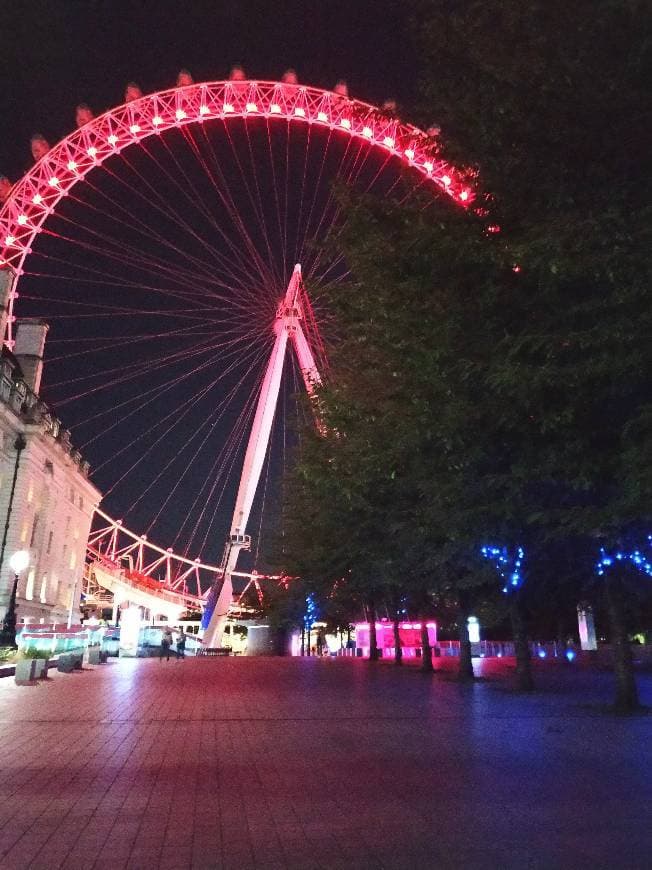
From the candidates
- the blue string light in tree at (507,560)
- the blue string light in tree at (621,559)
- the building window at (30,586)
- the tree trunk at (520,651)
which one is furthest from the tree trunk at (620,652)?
the building window at (30,586)

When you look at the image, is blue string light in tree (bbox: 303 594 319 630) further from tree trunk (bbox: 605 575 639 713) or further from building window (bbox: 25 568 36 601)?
tree trunk (bbox: 605 575 639 713)

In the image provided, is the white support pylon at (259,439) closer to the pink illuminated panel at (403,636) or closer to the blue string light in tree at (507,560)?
the pink illuminated panel at (403,636)

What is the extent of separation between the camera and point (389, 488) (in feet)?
52.1

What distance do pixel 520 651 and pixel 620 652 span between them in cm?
564

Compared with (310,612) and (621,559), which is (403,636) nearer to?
(310,612)

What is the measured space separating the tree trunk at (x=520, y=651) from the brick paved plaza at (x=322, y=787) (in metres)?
5.08

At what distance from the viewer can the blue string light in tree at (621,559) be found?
1404 cm

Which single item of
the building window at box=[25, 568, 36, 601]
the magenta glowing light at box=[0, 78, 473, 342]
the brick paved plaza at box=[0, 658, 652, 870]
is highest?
the magenta glowing light at box=[0, 78, 473, 342]

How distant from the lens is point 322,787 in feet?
24.9

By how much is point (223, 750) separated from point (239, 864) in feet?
16.2

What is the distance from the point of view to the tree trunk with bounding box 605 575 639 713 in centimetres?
1473

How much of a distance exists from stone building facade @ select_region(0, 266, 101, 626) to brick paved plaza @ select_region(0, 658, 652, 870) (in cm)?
3718

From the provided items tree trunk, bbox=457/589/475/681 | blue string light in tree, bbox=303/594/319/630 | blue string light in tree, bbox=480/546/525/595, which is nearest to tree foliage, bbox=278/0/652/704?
blue string light in tree, bbox=480/546/525/595

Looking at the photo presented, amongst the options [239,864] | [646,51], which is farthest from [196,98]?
[239,864]
